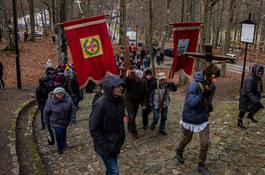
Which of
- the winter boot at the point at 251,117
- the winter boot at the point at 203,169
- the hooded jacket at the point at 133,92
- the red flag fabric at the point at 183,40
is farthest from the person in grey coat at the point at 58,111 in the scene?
the winter boot at the point at 251,117

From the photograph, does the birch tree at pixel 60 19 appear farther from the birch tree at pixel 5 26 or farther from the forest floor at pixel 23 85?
the birch tree at pixel 5 26

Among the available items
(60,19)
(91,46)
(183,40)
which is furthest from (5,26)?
(183,40)

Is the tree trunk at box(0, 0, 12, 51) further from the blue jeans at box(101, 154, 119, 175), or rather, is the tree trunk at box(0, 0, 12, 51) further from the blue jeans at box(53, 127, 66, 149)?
the blue jeans at box(101, 154, 119, 175)

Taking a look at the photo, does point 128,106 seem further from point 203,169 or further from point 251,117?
point 251,117

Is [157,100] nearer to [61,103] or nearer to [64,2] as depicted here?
[61,103]

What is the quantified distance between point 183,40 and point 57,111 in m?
3.84

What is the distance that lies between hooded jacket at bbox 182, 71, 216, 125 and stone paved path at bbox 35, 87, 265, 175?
3.75 ft

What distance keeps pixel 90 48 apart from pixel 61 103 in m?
1.66

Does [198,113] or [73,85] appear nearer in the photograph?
[198,113]

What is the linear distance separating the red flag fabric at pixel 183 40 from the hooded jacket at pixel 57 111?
290 cm

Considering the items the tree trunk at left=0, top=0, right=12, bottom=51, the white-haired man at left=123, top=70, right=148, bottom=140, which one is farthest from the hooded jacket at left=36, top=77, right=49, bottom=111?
the tree trunk at left=0, top=0, right=12, bottom=51

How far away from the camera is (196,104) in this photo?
4324 millimetres

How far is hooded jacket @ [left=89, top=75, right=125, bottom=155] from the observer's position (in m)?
3.59

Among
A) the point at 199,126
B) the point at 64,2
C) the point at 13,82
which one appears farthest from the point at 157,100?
the point at 13,82
